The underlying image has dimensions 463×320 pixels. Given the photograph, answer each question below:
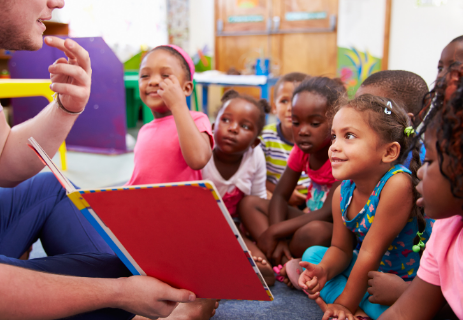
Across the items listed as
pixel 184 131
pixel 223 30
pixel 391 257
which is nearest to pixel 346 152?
pixel 391 257

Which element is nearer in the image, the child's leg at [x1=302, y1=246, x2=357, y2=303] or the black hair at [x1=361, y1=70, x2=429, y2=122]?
the child's leg at [x1=302, y1=246, x2=357, y2=303]

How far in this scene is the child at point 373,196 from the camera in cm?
83

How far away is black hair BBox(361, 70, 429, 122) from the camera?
1136 millimetres

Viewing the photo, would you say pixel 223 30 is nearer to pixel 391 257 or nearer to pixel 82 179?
pixel 82 179

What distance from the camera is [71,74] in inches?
34.0

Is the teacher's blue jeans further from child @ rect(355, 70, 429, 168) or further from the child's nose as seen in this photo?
child @ rect(355, 70, 429, 168)

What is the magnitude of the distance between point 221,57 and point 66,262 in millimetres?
5396

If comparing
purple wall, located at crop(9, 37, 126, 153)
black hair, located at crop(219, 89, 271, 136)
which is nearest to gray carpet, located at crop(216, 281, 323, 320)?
black hair, located at crop(219, 89, 271, 136)

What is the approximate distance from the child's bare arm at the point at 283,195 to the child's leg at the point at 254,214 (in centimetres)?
4

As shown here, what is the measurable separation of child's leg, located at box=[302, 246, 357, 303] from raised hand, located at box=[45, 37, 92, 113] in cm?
71

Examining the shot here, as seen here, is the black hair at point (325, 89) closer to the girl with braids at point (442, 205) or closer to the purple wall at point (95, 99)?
the girl with braids at point (442, 205)

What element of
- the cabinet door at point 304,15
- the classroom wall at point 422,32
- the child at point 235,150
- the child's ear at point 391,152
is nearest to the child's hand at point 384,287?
the child's ear at point 391,152

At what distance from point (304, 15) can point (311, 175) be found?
174 inches

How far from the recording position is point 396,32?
176 inches
